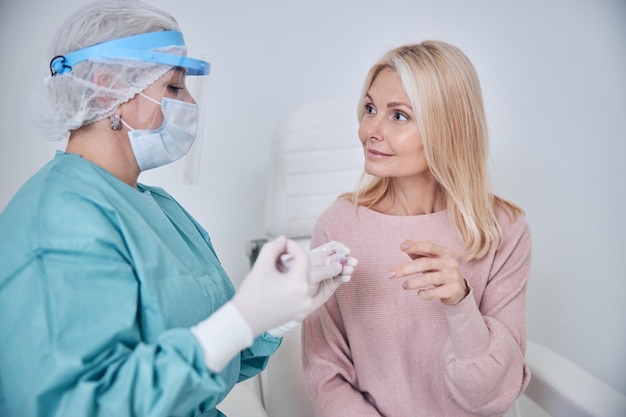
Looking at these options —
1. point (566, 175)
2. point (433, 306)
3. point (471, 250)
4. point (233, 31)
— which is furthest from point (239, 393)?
point (566, 175)

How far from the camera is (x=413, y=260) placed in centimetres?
121

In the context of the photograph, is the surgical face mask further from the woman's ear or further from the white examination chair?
the white examination chair

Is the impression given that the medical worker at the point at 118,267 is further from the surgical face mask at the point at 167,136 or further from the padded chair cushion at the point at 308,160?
the padded chair cushion at the point at 308,160

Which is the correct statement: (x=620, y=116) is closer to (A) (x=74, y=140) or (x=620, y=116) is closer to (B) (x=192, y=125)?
(B) (x=192, y=125)

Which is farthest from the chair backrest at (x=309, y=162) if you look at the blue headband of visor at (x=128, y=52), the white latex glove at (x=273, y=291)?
the white latex glove at (x=273, y=291)

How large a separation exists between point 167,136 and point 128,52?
0.16 metres

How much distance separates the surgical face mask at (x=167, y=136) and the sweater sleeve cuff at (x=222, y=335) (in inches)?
15.4

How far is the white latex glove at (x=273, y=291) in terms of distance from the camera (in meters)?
0.79

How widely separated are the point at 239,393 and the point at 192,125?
29.7 inches

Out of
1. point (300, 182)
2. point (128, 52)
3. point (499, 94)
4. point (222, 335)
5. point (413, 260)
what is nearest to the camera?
point (222, 335)

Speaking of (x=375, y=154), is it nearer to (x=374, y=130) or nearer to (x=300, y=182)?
(x=374, y=130)

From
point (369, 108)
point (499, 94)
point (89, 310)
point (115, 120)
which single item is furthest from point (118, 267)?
point (499, 94)

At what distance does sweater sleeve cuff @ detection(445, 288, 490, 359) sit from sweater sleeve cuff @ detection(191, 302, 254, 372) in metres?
0.47

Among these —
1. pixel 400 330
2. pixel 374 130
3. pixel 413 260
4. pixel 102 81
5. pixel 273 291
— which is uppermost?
pixel 102 81
